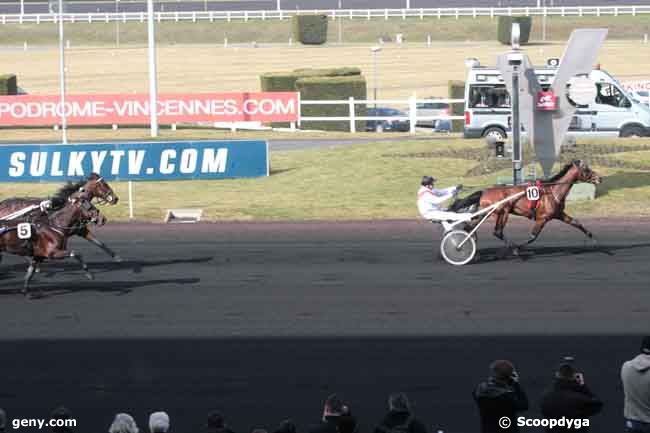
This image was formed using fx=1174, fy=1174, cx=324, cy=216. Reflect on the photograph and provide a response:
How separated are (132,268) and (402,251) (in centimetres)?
469

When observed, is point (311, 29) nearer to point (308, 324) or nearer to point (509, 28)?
point (509, 28)

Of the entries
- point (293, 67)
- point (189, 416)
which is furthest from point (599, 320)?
point (293, 67)

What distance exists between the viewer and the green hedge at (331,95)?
44062mm

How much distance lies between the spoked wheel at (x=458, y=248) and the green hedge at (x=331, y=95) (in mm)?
25214

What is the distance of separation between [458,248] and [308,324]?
4404mm

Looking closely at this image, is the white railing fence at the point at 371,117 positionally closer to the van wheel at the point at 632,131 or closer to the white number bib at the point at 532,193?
the van wheel at the point at 632,131

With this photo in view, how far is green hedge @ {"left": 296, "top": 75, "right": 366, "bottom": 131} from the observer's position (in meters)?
44.1

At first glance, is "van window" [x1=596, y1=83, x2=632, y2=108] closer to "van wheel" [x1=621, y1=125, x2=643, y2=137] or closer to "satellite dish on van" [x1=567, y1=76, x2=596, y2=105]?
"van wheel" [x1=621, y1=125, x2=643, y2=137]

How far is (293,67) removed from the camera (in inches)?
2653

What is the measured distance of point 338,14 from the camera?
82812 mm

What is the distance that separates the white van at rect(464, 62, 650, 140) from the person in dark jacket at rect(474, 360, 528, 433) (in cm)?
2558

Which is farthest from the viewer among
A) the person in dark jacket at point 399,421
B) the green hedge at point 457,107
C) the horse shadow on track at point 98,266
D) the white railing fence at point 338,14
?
the white railing fence at point 338,14

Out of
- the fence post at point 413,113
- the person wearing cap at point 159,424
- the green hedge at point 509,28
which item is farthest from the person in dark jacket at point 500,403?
the green hedge at point 509,28

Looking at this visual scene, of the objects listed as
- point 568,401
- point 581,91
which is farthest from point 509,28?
point 568,401
